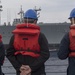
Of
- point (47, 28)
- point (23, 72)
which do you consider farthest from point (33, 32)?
point (47, 28)

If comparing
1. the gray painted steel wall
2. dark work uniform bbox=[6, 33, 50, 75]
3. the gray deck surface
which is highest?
dark work uniform bbox=[6, 33, 50, 75]

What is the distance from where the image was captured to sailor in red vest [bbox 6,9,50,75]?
5.10m

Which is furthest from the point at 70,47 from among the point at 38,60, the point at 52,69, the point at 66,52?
the point at 52,69

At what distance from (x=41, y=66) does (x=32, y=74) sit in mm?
178

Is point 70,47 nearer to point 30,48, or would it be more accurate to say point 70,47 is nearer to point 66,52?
point 66,52

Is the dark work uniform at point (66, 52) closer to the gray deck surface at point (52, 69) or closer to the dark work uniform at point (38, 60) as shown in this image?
the dark work uniform at point (38, 60)

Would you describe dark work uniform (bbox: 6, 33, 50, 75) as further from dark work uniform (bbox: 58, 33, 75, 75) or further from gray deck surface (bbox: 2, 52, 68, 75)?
gray deck surface (bbox: 2, 52, 68, 75)

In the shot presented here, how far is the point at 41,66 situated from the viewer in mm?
5176

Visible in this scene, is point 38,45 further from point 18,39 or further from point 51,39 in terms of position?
point 51,39

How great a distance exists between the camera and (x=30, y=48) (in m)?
5.15

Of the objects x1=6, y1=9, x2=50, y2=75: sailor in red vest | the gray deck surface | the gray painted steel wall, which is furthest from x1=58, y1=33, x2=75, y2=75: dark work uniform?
the gray painted steel wall

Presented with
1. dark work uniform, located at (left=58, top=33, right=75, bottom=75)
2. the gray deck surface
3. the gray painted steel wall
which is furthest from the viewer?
the gray painted steel wall

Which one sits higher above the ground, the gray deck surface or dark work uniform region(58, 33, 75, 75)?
dark work uniform region(58, 33, 75, 75)

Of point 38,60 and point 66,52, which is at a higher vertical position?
point 66,52
